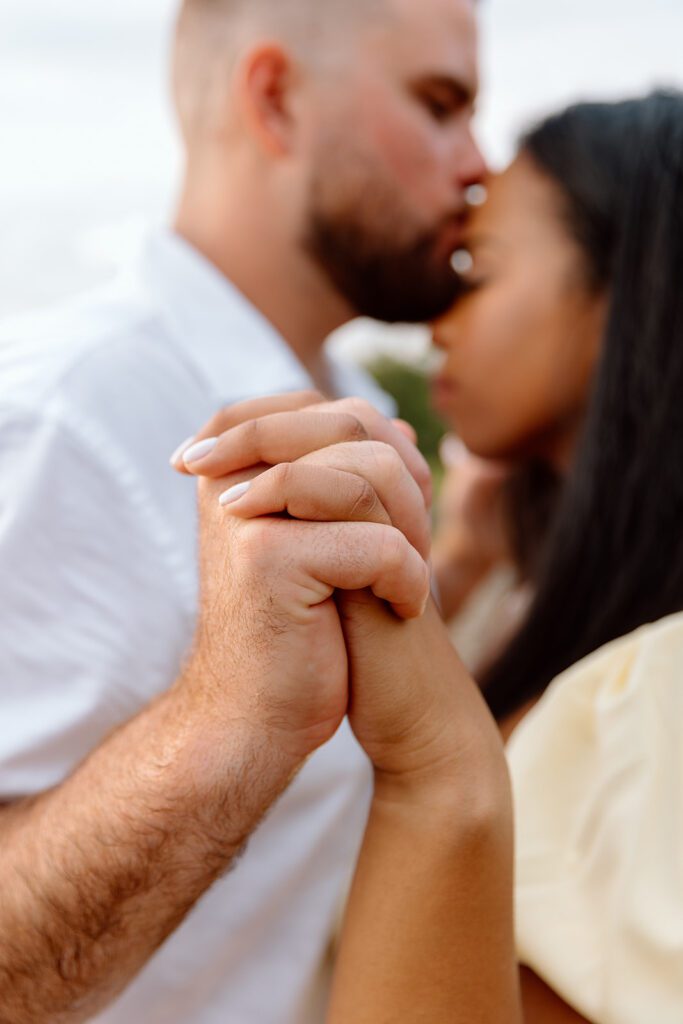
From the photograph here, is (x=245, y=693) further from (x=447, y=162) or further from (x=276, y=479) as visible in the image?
(x=447, y=162)

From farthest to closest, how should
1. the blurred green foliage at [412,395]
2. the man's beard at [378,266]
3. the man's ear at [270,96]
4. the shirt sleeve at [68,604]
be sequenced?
the blurred green foliage at [412,395] < the man's beard at [378,266] < the man's ear at [270,96] < the shirt sleeve at [68,604]

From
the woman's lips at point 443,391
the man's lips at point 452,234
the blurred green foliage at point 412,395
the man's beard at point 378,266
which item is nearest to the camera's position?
the man's beard at point 378,266

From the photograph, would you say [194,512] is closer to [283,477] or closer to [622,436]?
[283,477]

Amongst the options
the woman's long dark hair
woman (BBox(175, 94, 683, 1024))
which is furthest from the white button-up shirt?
the woman's long dark hair

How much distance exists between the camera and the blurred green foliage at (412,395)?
36.4 feet

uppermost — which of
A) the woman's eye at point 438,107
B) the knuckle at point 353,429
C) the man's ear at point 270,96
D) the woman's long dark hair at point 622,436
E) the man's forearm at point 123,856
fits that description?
the man's ear at point 270,96

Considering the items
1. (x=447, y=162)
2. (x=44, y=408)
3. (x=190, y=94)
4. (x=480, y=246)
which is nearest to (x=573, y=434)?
(x=480, y=246)

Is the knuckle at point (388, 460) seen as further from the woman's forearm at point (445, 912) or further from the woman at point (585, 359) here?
the woman at point (585, 359)

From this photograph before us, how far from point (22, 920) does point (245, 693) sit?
0.44 meters

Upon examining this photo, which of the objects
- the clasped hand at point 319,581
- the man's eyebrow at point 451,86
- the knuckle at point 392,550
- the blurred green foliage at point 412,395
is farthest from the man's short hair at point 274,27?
the blurred green foliage at point 412,395

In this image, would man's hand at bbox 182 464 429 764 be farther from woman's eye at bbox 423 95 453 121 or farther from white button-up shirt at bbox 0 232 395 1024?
woman's eye at bbox 423 95 453 121

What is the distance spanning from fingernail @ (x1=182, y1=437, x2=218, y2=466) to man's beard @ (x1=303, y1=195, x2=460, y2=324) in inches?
50.0

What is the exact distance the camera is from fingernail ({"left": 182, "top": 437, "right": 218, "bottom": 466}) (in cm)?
104

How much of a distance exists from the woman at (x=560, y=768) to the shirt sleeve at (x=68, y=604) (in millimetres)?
435
